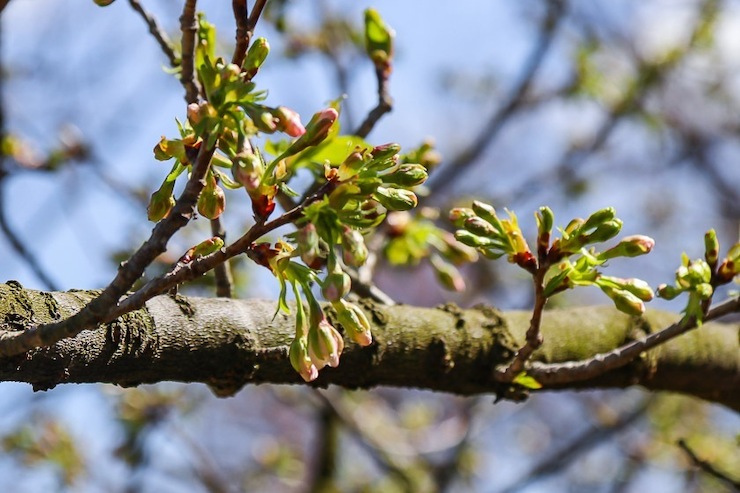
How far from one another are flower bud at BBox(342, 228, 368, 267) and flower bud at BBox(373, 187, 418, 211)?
6 cm

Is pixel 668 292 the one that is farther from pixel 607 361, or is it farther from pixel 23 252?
pixel 23 252

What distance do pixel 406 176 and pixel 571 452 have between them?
10.2ft

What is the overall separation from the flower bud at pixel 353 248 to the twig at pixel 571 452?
2.82m

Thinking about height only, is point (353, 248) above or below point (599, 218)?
below

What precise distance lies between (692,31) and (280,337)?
14.6 ft

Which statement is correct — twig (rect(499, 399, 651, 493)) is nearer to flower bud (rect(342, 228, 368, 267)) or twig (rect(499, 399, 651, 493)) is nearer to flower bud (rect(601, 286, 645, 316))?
flower bud (rect(601, 286, 645, 316))

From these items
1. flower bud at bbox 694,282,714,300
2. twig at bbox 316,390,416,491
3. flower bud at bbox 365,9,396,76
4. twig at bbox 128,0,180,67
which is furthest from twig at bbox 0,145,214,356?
twig at bbox 316,390,416,491

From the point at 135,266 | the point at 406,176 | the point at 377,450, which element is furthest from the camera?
the point at 377,450

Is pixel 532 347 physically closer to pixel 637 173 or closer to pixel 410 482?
pixel 410 482

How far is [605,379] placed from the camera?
187 centimetres

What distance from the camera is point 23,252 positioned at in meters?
2.32

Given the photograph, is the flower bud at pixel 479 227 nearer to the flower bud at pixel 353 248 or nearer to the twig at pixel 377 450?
the flower bud at pixel 353 248

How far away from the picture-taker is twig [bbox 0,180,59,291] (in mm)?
2290

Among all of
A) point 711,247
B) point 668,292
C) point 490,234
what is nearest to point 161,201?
point 490,234
